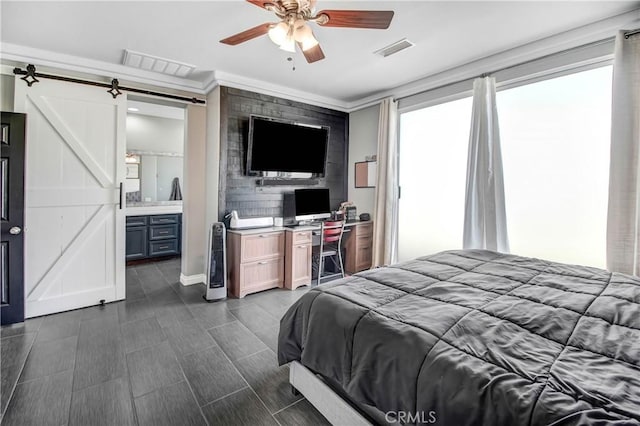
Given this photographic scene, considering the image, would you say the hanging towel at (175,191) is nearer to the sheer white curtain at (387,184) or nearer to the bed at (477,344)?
the sheer white curtain at (387,184)

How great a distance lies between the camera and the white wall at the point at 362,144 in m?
4.79

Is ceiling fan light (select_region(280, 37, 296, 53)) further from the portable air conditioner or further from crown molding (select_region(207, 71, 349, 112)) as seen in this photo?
the portable air conditioner

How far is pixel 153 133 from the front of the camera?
599 cm

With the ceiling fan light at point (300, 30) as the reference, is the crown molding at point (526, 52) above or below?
above

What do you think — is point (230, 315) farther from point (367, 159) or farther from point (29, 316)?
point (367, 159)

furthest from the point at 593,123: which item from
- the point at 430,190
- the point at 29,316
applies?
the point at 29,316

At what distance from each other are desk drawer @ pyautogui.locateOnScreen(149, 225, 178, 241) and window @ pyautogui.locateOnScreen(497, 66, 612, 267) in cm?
512

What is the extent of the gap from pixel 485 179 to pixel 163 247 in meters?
5.05

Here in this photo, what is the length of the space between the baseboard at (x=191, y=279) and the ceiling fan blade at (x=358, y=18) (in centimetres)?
339

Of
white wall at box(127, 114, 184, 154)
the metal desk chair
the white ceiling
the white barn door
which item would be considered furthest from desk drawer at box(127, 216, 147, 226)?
the metal desk chair

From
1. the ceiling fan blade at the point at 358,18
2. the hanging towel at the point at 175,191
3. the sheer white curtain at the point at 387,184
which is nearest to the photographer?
the ceiling fan blade at the point at 358,18

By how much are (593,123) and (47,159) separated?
516 centimetres

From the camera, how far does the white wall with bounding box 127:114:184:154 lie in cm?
579

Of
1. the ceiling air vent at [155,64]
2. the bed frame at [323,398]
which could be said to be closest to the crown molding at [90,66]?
the ceiling air vent at [155,64]
